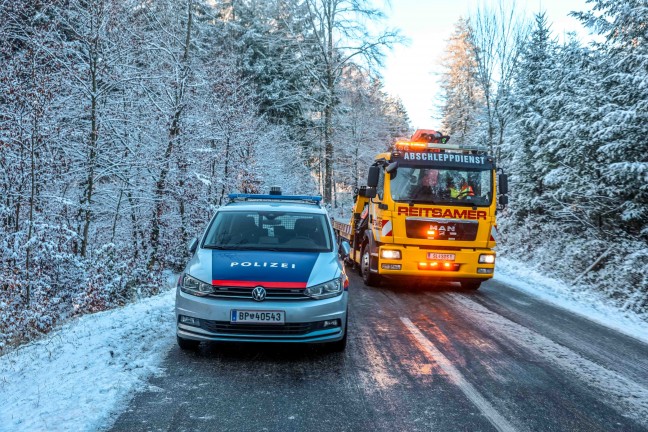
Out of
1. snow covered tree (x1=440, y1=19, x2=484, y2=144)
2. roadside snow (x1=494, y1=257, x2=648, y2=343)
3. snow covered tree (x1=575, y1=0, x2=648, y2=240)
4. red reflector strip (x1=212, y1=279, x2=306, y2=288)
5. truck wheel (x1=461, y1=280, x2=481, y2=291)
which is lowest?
roadside snow (x1=494, y1=257, x2=648, y2=343)

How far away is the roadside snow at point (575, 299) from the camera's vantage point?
8.01m

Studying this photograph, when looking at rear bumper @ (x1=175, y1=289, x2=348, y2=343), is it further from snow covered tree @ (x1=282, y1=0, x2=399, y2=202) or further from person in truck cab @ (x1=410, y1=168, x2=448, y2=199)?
snow covered tree @ (x1=282, y1=0, x2=399, y2=202)

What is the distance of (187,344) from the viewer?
18.2 feet

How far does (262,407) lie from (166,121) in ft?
35.7

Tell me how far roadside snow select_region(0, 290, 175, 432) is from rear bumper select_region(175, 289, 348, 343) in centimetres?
63

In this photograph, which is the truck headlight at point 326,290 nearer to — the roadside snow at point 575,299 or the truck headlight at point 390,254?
the truck headlight at point 390,254

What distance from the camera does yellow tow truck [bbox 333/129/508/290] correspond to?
9.73m

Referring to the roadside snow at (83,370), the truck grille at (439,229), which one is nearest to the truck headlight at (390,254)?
the truck grille at (439,229)

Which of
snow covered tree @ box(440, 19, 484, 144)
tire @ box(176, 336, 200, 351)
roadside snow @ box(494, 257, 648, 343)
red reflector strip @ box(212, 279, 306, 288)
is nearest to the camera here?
red reflector strip @ box(212, 279, 306, 288)

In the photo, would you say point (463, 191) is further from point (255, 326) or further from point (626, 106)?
point (255, 326)

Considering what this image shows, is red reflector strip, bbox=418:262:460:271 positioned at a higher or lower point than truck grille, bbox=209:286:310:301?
lower

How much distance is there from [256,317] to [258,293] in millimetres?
249

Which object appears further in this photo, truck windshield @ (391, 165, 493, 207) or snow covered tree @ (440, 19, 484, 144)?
snow covered tree @ (440, 19, 484, 144)

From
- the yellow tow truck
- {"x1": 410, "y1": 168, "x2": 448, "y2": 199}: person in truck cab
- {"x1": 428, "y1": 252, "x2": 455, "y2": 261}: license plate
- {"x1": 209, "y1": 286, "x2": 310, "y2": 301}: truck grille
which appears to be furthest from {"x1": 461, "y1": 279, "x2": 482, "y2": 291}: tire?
{"x1": 209, "y1": 286, "x2": 310, "y2": 301}: truck grille
